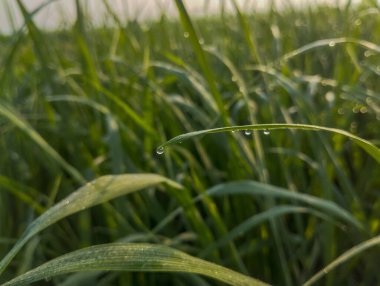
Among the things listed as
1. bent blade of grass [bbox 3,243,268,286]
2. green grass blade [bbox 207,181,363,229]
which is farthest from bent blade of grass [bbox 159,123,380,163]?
green grass blade [bbox 207,181,363,229]

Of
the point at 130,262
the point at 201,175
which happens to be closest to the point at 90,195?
the point at 130,262

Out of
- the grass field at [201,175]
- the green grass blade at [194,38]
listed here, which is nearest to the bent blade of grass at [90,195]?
the grass field at [201,175]

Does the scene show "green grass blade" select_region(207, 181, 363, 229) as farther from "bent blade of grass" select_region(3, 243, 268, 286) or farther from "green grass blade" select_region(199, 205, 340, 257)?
"bent blade of grass" select_region(3, 243, 268, 286)

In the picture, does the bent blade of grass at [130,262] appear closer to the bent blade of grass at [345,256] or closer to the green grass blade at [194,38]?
the bent blade of grass at [345,256]

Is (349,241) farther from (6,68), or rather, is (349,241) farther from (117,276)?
(6,68)

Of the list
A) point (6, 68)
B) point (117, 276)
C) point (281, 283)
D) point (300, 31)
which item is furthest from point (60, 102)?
point (300, 31)

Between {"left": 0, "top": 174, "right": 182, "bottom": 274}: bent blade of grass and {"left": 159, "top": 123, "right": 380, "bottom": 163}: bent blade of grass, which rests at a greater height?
{"left": 159, "top": 123, "right": 380, "bottom": 163}: bent blade of grass

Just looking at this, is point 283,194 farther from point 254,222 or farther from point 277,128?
point 277,128
